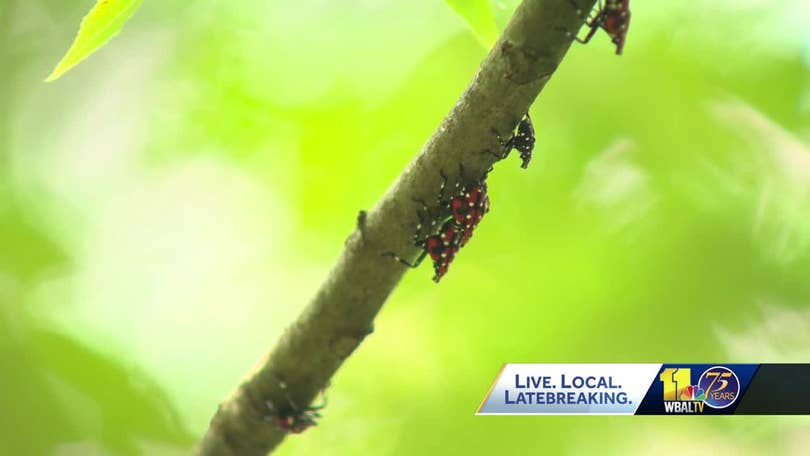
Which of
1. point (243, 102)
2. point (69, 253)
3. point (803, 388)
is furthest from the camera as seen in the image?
point (69, 253)

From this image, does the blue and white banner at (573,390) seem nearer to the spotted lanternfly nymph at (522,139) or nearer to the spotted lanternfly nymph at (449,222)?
the spotted lanternfly nymph at (449,222)

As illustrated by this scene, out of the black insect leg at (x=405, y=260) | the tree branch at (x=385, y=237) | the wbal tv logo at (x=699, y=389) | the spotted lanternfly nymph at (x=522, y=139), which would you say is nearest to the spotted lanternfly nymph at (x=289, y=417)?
the tree branch at (x=385, y=237)

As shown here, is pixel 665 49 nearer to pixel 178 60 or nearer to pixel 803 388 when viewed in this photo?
pixel 803 388

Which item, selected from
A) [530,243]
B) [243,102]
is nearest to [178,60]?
[243,102]

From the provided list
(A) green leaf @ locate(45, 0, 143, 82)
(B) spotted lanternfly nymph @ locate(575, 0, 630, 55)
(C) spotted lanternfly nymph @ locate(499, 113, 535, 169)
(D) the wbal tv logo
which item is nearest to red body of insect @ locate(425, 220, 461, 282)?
(C) spotted lanternfly nymph @ locate(499, 113, 535, 169)

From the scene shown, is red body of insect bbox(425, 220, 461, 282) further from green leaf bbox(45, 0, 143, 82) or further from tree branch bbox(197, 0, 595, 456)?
green leaf bbox(45, 0, 143, 82)

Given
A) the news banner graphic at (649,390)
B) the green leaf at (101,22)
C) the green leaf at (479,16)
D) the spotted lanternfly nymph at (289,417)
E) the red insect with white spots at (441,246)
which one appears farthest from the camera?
the news banner graphic at (649,390)
